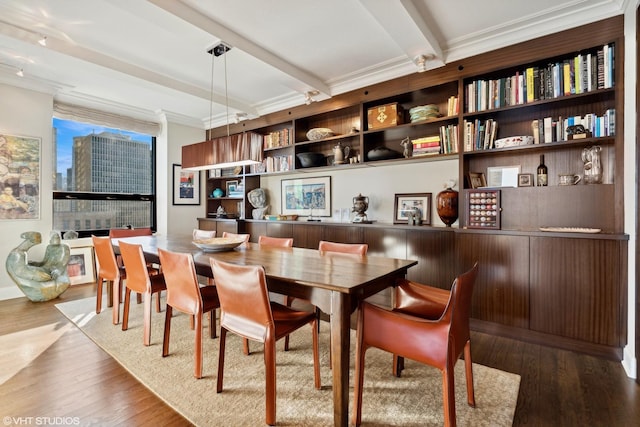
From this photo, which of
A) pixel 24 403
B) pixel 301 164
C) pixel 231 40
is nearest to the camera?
pixel 24 403

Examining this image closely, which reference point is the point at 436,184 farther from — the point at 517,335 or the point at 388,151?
the point at 517,335

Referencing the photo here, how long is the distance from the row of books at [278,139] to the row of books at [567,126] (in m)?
2.90

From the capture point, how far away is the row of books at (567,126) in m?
2.31

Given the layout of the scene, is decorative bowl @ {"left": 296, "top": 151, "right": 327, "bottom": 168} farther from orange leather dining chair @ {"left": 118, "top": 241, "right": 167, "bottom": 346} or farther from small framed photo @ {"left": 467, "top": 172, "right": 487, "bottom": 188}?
orange leather dining chair @ {"left": 118, "top": 241, "right": 167, "bottom": 346}

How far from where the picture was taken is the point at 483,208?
2785 millimetres

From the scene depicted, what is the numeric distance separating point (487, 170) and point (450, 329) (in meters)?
2.16

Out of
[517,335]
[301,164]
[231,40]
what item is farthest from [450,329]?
[301,164]

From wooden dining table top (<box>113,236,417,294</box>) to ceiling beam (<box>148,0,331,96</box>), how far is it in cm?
181

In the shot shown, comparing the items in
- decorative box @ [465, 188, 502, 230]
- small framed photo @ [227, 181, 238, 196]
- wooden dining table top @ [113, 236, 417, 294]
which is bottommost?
wooden dining table top @ [113, 236, 417, 294]

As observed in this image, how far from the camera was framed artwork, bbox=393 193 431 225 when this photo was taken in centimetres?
342

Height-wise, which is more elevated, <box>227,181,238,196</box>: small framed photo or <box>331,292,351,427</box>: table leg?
<box>227,181,238,196</box>: small framed photo

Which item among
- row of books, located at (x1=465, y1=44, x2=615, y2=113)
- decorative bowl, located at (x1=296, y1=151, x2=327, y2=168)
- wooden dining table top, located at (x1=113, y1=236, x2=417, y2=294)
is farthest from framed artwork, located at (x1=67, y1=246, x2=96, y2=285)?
row of books, located at (x1=465, y1=44, x2=615, y2=113)

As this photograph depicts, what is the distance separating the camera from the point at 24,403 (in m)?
1.71

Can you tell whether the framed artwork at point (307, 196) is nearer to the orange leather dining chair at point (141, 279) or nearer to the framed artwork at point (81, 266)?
the orange leather dining chair at point (141, 279)
